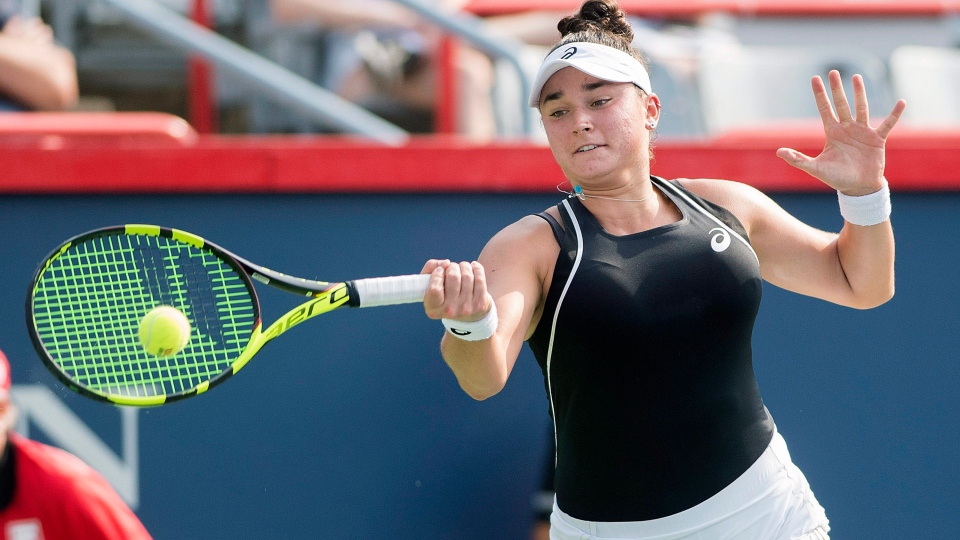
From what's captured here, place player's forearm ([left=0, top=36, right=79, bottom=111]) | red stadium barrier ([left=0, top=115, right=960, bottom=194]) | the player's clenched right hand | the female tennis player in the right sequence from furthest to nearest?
player's forearm ([left=0, top=36, right=79, bottom=111])
red stadium barrier ([left=0, top=115, right=960, bottom=194])
the female tennis player
the player's clenched right hand

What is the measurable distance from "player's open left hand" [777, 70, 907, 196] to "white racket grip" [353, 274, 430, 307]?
846 mm

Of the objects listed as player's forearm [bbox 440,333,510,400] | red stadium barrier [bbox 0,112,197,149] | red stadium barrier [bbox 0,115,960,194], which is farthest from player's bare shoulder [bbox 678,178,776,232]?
red stadium barrier [bbox 0,112,197,149]

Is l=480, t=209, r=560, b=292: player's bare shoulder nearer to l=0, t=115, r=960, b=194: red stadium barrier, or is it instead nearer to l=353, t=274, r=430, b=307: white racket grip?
l=353, t=274, r=430, b=307: white racket grip

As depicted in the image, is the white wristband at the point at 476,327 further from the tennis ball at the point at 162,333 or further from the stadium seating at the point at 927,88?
the stadium seating at the point at 927,88

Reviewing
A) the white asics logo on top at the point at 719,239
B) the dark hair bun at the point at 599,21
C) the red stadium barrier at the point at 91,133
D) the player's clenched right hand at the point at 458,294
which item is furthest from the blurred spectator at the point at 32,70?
the white asics logo on top at the point at 719,239

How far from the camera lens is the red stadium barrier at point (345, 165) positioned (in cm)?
342

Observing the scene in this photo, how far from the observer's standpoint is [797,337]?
11.8 feet

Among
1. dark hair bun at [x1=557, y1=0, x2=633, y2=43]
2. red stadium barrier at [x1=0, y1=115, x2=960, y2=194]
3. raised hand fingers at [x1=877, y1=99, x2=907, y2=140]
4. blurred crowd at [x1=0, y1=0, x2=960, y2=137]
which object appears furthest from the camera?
blurred crowd at [x1=0, y1=0, x2=960, y2=137]

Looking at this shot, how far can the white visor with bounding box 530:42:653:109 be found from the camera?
7.44 feet

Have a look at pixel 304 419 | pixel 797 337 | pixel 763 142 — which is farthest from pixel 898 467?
pixel 304 419

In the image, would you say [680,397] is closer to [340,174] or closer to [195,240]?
[195,240]

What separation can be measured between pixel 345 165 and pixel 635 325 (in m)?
1.51

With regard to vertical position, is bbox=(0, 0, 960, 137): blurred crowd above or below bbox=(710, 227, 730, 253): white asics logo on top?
above

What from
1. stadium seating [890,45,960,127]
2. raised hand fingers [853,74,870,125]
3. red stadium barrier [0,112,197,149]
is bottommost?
raised hand fingers [853,74,870,125]
